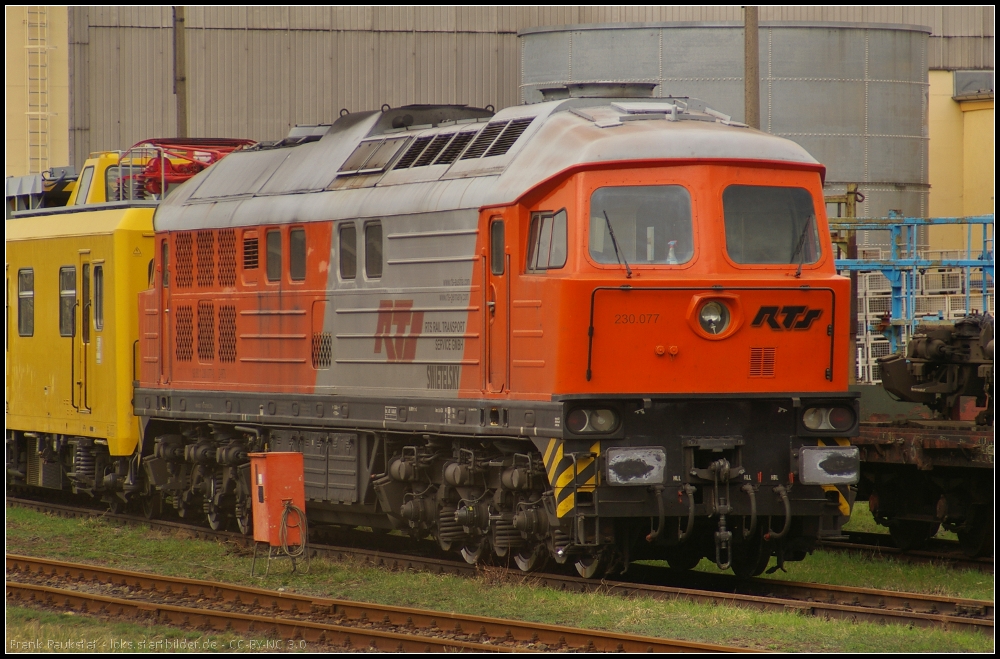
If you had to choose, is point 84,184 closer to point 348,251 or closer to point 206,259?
point 206,259

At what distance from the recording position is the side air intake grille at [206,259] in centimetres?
1664

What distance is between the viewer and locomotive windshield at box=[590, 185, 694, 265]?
11891 millimetres

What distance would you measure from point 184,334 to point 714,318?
25.1ft

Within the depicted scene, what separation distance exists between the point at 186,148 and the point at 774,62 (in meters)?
21.3

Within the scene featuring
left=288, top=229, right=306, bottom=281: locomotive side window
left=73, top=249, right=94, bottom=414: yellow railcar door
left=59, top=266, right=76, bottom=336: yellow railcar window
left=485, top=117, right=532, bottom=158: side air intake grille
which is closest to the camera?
left=485, top=117, right=532, bottom=158: side air intake grille

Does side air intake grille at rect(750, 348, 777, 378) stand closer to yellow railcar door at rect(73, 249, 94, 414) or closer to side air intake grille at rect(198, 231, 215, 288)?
side air intake grille at rect(198, 231, 215, 288)

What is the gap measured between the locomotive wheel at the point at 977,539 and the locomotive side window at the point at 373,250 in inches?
257

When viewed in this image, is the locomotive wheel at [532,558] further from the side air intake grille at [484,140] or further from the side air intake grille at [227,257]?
the side air intake grille at [227,257]

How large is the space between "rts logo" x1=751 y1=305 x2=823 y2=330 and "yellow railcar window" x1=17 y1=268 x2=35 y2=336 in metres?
12.0

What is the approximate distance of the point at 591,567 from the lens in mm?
12734

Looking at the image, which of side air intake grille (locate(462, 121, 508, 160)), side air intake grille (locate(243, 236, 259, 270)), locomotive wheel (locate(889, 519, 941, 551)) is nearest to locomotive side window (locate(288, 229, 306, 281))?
side air intake grille (locate(243, 236, 259, 270))

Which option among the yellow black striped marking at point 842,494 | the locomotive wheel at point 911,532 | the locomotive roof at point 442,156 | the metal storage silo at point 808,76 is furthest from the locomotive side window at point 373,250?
the metal storage silo at point 808,76

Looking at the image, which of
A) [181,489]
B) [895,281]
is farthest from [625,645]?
[895,281]

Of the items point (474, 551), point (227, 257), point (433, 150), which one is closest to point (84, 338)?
point (227, 257)
